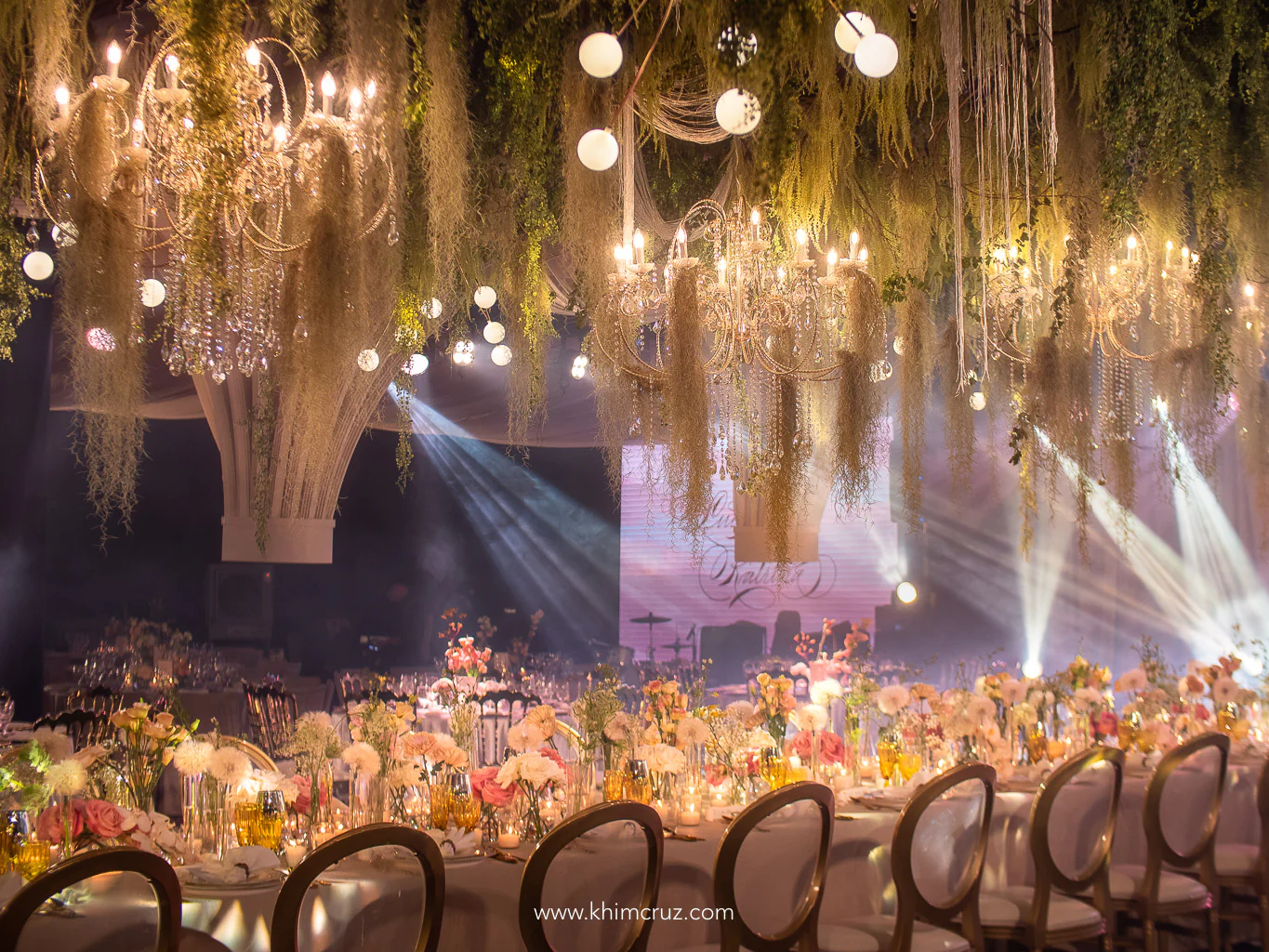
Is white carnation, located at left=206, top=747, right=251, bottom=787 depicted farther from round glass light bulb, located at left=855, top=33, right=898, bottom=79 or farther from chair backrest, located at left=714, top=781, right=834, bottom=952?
round glass light bulb, located at left=855, top=33, right=898, bottom=79

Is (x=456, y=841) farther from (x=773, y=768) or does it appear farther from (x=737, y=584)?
(x=737, y=584)

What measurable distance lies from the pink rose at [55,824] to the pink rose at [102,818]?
19 millimetres

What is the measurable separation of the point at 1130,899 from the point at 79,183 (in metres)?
4.23

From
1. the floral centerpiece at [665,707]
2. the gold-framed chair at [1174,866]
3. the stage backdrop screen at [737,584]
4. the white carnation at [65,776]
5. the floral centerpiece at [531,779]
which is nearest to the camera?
the white carnation at [65,776]

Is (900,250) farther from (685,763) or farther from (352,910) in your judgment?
(352,910)

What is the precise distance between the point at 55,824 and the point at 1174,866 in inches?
146

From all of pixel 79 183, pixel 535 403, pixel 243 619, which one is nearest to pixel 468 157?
pixel 535 403

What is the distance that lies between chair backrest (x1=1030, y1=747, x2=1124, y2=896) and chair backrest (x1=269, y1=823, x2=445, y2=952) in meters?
1.95

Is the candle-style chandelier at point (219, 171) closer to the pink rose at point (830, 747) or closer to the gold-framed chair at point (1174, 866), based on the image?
the pink rose at point (830, 747)

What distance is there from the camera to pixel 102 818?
2.58 metres

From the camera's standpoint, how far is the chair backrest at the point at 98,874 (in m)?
1.79

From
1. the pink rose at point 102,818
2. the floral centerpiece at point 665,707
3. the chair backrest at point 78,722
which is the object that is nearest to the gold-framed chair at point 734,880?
the floral centerpiece at point 665,707

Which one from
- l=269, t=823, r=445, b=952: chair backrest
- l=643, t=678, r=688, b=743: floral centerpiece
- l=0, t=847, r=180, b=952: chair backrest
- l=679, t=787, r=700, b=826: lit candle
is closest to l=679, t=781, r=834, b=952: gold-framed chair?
l=679, t=787, r=700, b=826: lit candle

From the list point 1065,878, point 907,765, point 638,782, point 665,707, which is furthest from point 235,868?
point 1065,878
